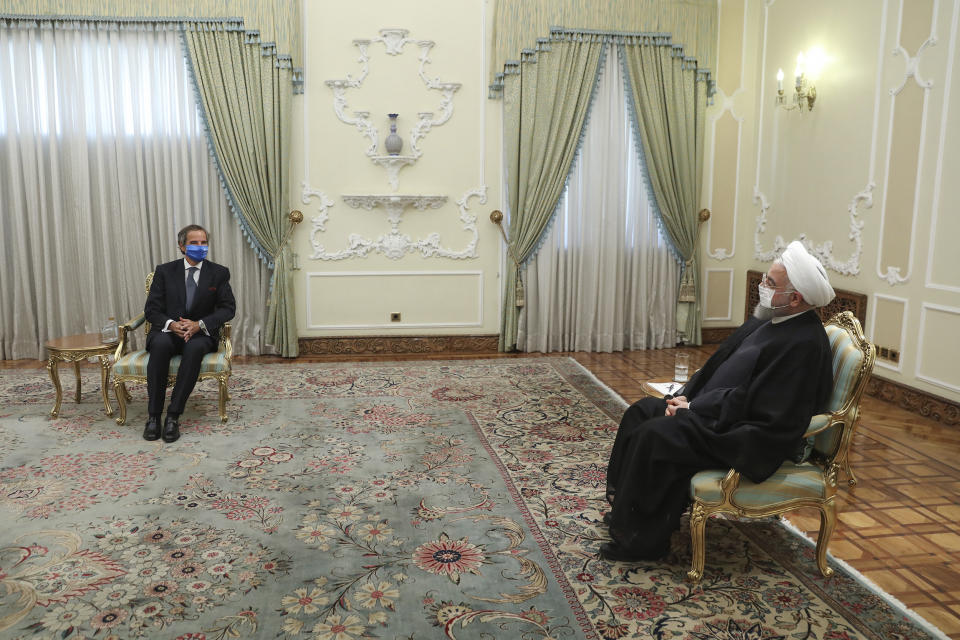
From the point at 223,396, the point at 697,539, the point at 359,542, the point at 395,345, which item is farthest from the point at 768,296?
the point at 395,345

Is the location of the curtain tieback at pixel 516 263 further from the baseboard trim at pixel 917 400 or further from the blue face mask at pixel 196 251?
the baseboard trim at pixel 917 400

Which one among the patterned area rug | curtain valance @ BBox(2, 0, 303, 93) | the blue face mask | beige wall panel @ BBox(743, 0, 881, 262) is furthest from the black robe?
curtain valance @ BBox(2, 0, 303, 93)

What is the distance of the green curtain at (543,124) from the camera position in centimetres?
665

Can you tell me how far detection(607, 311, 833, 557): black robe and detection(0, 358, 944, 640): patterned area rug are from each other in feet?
0.83

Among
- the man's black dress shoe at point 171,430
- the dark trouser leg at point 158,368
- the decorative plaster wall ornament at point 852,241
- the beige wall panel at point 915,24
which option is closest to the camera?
the man's black dress shoe at point 171,430

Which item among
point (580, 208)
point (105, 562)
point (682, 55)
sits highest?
point (682, 55)

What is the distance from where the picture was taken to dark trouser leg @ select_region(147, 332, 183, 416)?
439cm

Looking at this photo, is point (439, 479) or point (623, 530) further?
point (439, 479)

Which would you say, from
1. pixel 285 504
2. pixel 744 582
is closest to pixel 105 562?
pixel 285 504

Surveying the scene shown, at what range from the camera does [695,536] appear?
8.93 feet

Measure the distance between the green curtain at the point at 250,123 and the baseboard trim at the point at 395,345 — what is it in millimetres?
681

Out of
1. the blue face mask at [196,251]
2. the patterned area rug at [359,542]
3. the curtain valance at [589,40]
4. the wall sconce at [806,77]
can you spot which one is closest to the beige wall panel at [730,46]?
the curtain valance at [589,40]

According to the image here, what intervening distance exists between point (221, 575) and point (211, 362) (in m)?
2.06

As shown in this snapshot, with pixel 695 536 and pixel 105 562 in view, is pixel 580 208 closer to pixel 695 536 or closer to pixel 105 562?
pixel 695 536
